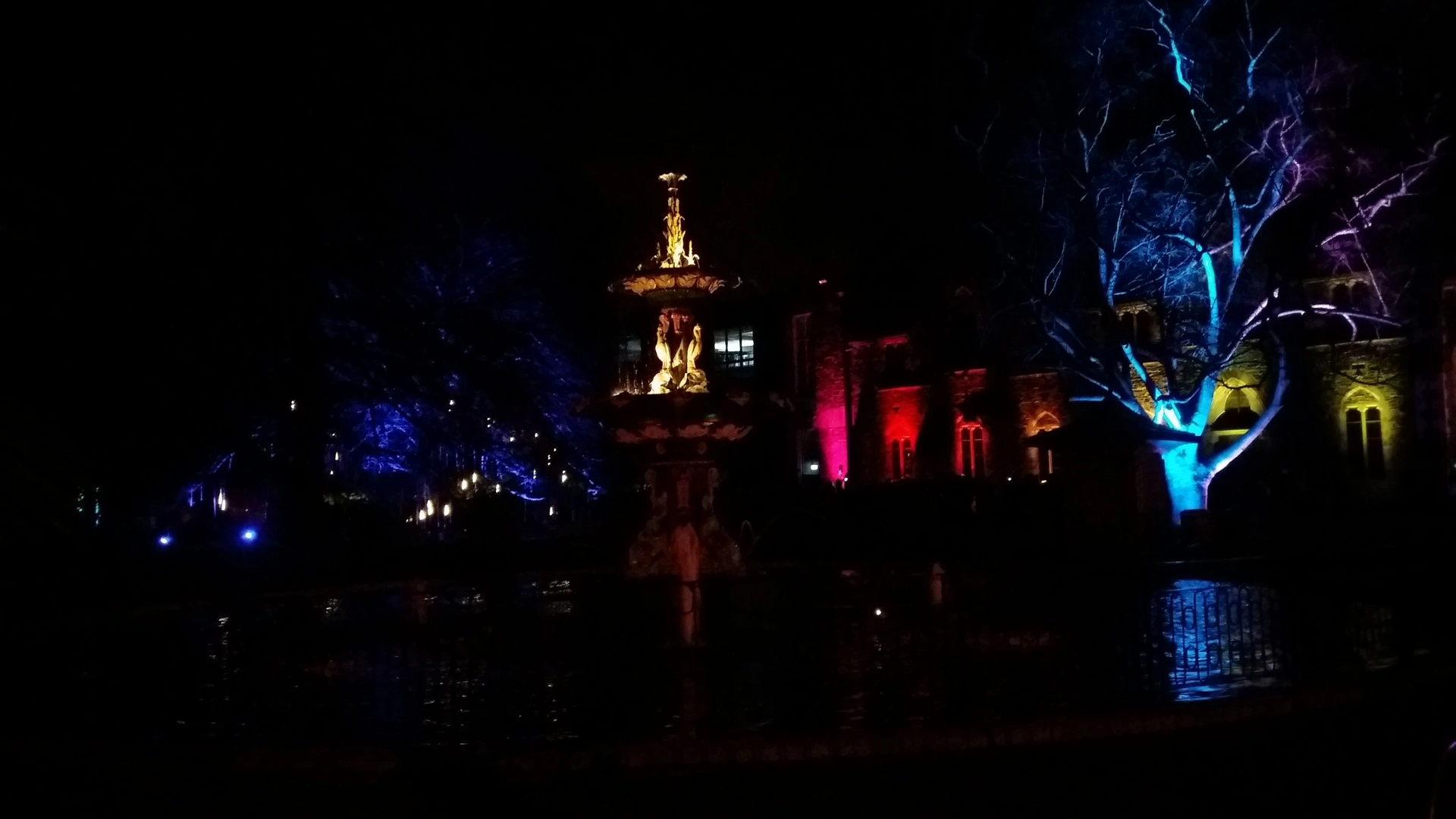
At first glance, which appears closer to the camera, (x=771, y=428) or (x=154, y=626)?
(x=154, y=626)

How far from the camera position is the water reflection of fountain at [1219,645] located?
10859 millimetres

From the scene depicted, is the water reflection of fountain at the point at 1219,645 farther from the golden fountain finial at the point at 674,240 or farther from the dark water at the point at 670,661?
the golden fountain finial at the point at 674,240

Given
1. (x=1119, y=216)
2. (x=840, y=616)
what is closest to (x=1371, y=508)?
(x=1119, y=216)

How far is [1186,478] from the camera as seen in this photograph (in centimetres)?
3002

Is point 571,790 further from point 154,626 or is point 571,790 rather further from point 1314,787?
point 154,626

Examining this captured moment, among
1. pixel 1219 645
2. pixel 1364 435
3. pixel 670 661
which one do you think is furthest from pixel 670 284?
pixel 1364 435

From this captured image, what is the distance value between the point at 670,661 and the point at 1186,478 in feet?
67.2

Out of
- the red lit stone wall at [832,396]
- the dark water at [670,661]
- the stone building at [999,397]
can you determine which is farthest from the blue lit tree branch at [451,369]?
the red lit stone wall at [832,396]

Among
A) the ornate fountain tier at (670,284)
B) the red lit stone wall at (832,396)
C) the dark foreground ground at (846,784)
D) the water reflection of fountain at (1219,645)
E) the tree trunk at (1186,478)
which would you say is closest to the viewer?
the dark foreground ground at (846,784)

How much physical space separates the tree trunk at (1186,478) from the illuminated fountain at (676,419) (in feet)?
43.0

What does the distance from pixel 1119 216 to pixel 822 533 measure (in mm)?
10644

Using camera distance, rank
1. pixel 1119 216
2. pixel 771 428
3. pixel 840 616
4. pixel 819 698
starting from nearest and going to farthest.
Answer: pixel 819 698, pixel 840 616, pixel 1119 216, pixel 771 428

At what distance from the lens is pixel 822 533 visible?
32500mm

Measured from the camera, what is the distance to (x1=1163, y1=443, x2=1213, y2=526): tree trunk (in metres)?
29.8
